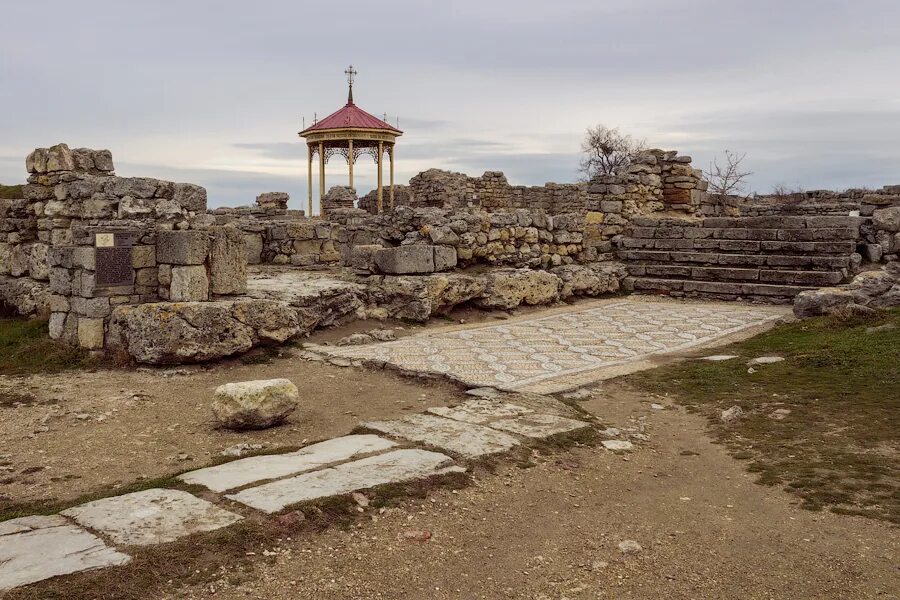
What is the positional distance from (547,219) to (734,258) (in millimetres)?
3304

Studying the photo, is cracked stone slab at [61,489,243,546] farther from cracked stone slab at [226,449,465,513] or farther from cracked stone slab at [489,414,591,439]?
cracked stone slab at [489,414,591,439]

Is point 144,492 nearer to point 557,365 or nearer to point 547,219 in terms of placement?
point 557,365

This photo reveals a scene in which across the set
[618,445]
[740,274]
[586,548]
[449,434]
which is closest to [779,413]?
[618,445]

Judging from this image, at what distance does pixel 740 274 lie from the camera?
12672mm

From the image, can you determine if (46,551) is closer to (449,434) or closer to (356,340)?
(449,434)

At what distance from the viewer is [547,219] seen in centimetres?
1271

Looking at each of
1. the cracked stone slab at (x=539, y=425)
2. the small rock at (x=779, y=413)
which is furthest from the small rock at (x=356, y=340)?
the small rock at (x=779, y=413)

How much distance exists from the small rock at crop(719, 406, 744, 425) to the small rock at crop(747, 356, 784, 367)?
1.56 meters

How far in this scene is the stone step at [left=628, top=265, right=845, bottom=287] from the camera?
39.0ft

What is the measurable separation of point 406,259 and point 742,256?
20.1ft

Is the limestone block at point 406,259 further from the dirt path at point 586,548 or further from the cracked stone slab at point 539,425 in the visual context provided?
the dirt path at point 586,548

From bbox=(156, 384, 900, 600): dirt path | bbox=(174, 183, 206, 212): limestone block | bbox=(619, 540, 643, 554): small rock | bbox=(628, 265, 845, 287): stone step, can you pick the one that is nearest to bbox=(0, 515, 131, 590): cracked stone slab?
bbox=(156, 384, 900, 600): dirt path

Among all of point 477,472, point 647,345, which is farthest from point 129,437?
point 647,345

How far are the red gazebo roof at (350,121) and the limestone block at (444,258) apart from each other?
1723cm
